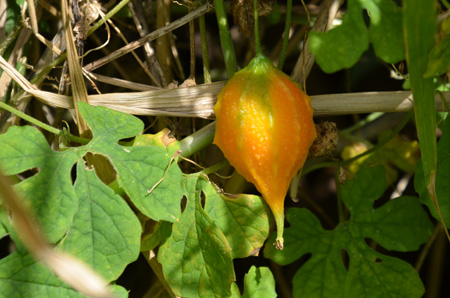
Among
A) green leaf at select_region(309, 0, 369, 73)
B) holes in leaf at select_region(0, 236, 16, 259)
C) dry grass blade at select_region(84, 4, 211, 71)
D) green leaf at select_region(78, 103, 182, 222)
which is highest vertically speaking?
green leaf at select_region(309, 0, 369, 73)

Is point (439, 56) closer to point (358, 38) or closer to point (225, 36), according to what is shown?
point (358, 38)

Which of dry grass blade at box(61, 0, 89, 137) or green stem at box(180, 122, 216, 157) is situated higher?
dry grass blade at box(61, 0, 89, 137)

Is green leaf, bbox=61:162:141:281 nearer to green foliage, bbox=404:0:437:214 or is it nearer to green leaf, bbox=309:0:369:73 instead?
green leaf, bbox=309:0:369:73

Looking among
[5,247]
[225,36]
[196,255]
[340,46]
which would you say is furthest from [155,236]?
[5,247]

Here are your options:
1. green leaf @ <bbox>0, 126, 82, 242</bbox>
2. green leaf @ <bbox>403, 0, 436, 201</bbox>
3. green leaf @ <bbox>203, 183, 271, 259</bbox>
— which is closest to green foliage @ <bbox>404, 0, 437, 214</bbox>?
green leaf @ <bbox>403, 0, 436, 201</bbox>

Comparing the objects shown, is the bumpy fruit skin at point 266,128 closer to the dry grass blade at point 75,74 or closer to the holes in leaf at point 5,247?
the dry grass blade at point 75,74

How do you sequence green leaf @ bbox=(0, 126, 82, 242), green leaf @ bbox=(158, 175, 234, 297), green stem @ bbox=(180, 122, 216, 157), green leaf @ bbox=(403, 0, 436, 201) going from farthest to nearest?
green stem @ bbox=(180, 122, 216, 157)
green leaf @ bbox=(158, 175, 234, 297)
green leaf @ bbox=(0, 126, 82, 242)
green leaf @ bbox=(403, 0, 436, 201)
